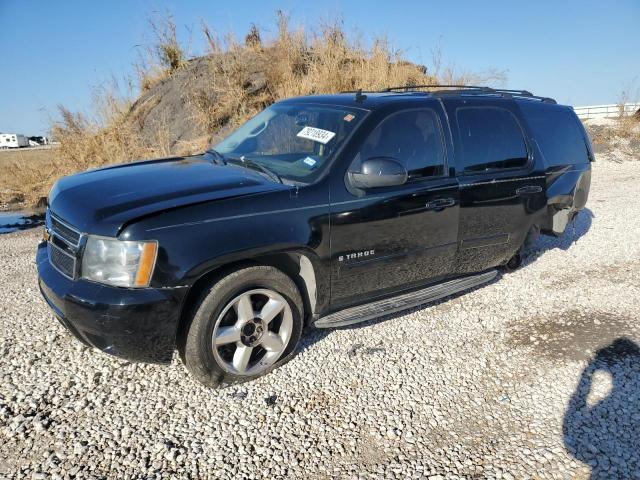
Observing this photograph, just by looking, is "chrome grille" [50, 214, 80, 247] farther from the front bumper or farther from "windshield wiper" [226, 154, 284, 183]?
"windshield wiper" [226, 154, 284, 183]

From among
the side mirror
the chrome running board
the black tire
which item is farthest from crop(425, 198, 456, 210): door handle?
the black tire

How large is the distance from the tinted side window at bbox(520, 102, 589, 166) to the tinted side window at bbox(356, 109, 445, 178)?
1.48 meters

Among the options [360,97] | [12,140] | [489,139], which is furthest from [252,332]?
[12,140]

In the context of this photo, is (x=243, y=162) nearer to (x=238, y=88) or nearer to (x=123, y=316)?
(x=123, y=316)

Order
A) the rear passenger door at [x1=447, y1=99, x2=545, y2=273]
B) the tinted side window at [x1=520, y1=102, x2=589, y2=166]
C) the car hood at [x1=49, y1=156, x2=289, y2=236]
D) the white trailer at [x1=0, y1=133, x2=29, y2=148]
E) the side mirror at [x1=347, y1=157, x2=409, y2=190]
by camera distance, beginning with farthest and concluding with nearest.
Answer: the white trailer at [x1=0, y1=133, x2=29, y2=148], the tinted side window at [x1=520, y1=102, x2=589, y2=166], the rear passenger door at [x1=447, y1=99, x2=545, y2=273], the side mirror at [x1=347, y1=157, x2=409, y2=190], the car hood at [x1=49, y1=156, x2=289, y2=236]

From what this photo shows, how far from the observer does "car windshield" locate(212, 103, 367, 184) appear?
3438 millimetres

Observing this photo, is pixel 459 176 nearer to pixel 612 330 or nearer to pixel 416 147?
pixel 416 147

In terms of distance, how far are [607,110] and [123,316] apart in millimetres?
25962

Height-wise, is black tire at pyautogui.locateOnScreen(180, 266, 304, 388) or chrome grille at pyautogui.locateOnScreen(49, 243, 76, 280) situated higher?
chrome grille at pyautogui.locateOnScreen(49, 243, 76, 280)

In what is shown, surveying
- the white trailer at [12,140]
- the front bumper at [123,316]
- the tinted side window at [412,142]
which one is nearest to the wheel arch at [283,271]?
the front bumper at [123,316]

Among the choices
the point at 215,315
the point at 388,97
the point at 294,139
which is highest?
the point at 388,97

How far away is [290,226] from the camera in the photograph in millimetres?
3066

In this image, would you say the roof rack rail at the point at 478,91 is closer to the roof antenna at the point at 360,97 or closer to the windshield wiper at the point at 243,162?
the roof antenna at the point at 360,97

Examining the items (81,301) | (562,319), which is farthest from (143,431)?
(562,319)
